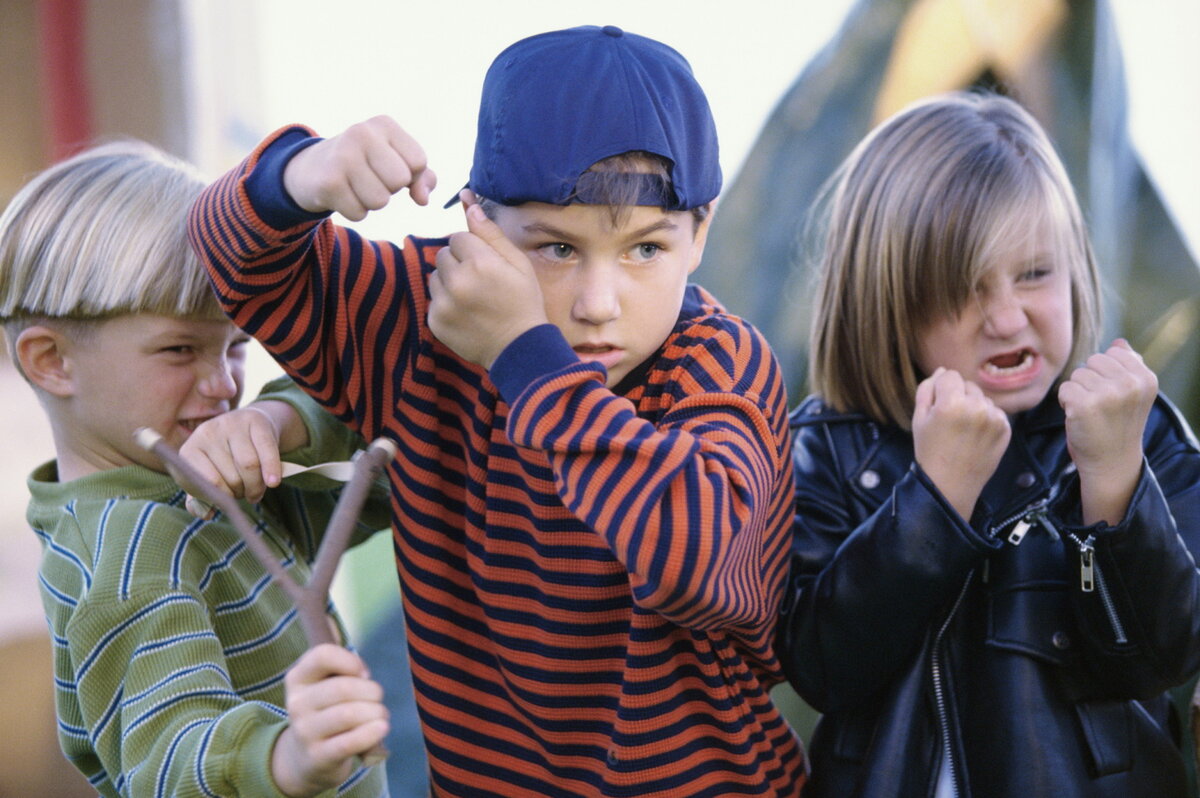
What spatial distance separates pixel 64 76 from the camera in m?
2.01

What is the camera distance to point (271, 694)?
47.9 inches

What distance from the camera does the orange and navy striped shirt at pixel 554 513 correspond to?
0.94 meters

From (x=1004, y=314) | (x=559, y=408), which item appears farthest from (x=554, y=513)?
(x=1004, y=314)

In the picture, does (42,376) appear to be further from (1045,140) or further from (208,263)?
(1045,140)

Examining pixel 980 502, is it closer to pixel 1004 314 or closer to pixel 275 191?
pixel 1004 314

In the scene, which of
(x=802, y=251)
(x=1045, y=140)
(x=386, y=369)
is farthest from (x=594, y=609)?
(x=802, y=251)

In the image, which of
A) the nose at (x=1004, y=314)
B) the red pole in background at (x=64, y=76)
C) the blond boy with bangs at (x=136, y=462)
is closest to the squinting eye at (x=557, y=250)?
the blond boy with bangs at (x=136, y=462)

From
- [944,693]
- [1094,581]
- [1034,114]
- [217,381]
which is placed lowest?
[944,693]

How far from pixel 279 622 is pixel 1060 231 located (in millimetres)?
928

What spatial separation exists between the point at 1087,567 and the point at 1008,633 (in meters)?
0.11

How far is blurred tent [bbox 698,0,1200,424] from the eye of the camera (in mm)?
1919

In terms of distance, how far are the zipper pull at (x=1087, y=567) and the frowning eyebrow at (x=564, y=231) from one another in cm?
49

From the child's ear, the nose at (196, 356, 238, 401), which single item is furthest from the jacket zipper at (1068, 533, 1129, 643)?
the child's ear

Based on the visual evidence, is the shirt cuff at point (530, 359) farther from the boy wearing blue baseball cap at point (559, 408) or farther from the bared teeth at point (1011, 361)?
the bared teeth at point (1011, 361)
